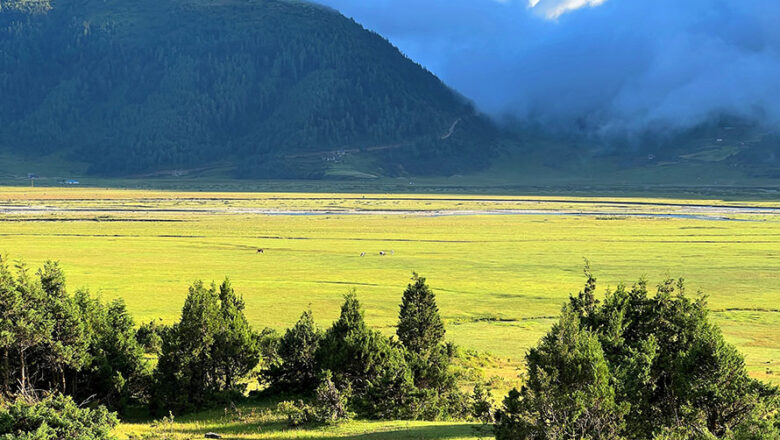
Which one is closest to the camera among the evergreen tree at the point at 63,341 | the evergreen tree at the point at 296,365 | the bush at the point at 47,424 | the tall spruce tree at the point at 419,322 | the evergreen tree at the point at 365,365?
the bush at the point at 47,424

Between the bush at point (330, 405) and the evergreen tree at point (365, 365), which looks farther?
the evergreen tree at point (365, 365)

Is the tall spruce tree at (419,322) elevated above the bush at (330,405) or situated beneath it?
elevated above

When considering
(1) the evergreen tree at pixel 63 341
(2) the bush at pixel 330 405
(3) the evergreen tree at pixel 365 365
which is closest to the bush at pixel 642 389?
(2) the bush at pixel 330 405

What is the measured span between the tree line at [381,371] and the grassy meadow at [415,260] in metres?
2.28

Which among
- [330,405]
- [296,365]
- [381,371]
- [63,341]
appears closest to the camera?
[330,405]

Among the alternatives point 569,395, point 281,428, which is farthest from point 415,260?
point 569,395

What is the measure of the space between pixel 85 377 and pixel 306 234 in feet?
267

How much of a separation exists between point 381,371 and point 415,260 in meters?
55.9

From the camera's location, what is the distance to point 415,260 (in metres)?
88.1

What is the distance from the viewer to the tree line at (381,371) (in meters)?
21.9

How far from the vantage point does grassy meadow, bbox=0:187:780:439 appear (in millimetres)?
53844

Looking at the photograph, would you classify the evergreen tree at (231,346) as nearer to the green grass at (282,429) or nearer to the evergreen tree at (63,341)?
the green grass at (282,429)

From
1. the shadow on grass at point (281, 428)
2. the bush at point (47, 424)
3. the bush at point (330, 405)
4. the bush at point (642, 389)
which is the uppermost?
the bush at point (642, 389)

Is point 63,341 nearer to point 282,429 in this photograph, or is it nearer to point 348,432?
point 282,429
